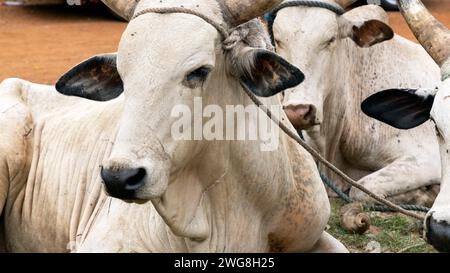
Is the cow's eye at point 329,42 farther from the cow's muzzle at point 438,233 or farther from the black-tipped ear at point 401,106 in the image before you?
the cow's muzzle at point 438,233

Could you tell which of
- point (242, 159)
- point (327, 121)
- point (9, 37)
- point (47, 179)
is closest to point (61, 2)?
point (9, 37)

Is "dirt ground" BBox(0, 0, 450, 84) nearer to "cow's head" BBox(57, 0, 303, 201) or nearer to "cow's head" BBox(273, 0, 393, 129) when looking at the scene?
"cow's head" BBox(273, 0, 393, 129)

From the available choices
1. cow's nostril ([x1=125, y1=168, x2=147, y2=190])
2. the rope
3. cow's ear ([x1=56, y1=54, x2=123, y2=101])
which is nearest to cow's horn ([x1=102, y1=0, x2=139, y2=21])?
cow's ear ([x1=56, y1=54, x2=123, y2=101])

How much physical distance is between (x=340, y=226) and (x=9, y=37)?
8940 millimetres

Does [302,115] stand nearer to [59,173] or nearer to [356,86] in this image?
[356,86]

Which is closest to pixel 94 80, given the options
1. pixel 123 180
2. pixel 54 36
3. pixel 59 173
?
pixel 123 180

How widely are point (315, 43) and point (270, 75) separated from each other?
8.31 ft

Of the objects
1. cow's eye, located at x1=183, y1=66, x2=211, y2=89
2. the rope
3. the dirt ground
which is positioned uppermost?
cow's eye, located at x1=183, y1=66, x2=211, y2=89

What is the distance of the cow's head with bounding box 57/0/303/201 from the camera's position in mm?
4160

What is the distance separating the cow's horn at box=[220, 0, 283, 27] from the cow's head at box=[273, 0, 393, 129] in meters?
2.24

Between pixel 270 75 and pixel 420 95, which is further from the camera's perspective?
pixel 420 95

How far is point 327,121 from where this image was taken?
7.48 metres

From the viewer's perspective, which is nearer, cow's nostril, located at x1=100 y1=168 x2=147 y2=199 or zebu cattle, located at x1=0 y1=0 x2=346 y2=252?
cow's nostril, located at x1=100 y1=168 x2=147 y2=199

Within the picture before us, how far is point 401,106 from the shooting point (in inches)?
212
